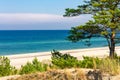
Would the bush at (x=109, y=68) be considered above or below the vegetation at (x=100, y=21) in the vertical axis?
below

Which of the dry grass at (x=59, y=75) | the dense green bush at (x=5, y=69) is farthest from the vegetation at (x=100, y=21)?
the dry grass at (x=59, y=75)

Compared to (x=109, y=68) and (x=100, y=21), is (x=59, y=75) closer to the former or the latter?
(x=109, y=68)

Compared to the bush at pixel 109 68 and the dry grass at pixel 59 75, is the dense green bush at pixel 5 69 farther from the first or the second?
the bush at pixel 109 68

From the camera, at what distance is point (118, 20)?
24609 millimetres

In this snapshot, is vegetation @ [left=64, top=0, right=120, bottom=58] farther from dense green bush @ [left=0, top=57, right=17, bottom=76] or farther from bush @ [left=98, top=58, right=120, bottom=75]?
bush @ [left=98, top=58, right=120, bottom=75]

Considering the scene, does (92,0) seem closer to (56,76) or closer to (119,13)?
(119,13)

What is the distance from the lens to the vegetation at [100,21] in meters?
23.8

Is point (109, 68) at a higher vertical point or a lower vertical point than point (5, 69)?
higher

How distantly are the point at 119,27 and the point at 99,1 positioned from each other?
6.49 ft

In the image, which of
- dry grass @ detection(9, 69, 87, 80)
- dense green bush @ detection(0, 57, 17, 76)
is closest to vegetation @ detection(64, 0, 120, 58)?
dense green bush @ detection(0, 57, 17, 76)

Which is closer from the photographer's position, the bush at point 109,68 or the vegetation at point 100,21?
the bush at point 109,68

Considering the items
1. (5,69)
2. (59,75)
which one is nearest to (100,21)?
(5,69)

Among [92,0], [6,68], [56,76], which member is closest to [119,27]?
[92,0]

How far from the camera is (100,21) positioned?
23188 mm
